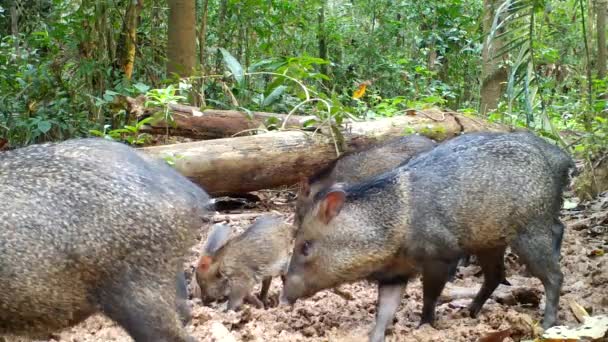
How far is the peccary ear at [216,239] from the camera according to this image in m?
5.29

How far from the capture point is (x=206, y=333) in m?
3.99

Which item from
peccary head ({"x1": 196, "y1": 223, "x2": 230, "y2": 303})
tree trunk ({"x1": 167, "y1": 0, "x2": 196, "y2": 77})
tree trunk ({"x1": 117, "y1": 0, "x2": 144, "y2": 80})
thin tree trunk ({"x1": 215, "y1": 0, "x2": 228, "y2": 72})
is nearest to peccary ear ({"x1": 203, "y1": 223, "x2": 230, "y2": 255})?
peccary head ({"x1": 196, "y1": 223, "x2": 230, "y2": 303})

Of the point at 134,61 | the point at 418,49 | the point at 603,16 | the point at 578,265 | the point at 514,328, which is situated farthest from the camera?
the point at 418,49

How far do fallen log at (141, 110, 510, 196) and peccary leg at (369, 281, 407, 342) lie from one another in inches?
94.2

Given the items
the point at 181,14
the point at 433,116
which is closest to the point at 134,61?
the point at 181,14

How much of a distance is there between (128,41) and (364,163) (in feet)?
12.3

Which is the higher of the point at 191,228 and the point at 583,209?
the point at 191,228

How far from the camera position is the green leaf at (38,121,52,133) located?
295 inches

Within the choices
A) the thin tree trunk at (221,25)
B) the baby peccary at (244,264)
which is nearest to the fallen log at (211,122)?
the baby peccary at (244,264)

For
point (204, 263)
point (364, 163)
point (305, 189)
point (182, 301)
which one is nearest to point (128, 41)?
point (305, 189)

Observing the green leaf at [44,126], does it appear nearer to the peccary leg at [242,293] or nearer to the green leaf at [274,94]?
the green leaf at [274,94]

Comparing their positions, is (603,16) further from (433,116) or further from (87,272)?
(87,272)

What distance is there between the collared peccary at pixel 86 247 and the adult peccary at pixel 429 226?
1.29 m

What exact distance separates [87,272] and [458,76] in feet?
42.2
